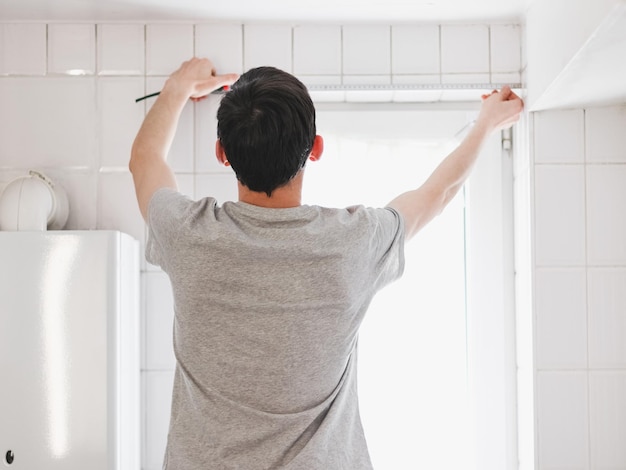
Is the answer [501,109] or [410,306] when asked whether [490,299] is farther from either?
[501,109]

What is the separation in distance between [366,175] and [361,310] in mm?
1017

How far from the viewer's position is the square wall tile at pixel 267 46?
2.13 m

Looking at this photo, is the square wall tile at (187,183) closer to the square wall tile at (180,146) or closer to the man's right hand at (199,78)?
the square wall tile at (180,146)

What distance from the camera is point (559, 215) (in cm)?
200

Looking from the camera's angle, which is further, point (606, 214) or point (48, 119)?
point (48, 119)

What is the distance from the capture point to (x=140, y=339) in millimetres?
2098

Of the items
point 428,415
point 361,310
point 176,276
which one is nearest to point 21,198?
point 176,276

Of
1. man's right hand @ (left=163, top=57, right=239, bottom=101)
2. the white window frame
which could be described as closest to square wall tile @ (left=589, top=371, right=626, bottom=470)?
the white window frame

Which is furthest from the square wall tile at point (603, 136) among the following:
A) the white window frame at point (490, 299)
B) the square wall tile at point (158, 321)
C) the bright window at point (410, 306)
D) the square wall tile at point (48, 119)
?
the square wall tile at point (48, 119)

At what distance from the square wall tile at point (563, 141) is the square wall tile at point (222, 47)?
0.76m

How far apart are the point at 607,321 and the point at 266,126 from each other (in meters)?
1.12

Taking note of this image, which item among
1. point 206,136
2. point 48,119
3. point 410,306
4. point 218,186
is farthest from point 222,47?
point 410,306

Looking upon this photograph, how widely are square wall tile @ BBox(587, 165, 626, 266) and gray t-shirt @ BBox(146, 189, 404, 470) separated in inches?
35.9

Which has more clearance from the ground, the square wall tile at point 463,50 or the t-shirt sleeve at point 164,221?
the square wall tile at point 463,50
